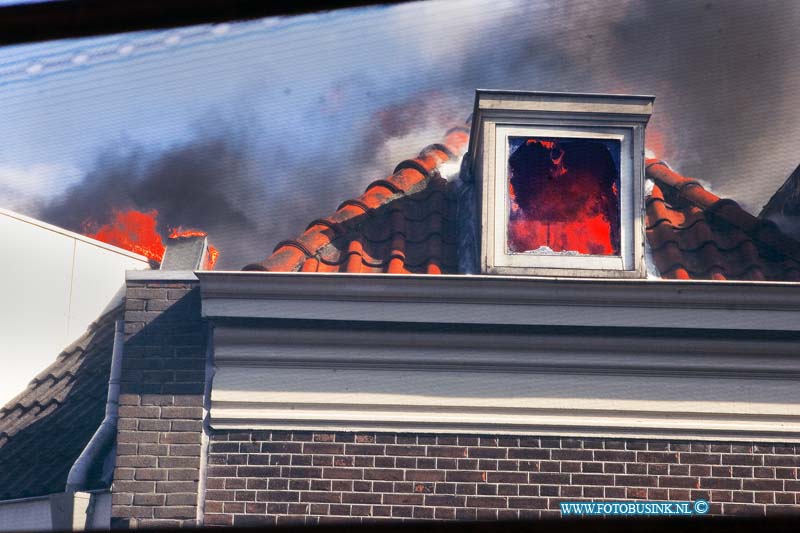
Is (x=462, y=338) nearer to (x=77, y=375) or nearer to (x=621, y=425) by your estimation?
(x=621, y=425)

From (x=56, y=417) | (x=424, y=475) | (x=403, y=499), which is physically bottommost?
(x=403, y=499)

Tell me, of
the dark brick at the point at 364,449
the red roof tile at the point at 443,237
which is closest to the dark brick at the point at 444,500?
the dark brick at the point at 364,449

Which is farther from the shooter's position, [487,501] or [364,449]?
[364,449]

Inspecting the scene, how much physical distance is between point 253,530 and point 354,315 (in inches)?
187

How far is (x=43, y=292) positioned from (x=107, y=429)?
3.48 m

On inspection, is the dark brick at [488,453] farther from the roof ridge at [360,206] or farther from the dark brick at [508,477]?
the roof ridge at [360,206]

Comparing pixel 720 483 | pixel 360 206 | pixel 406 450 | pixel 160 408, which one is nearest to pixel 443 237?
pixel 360 206

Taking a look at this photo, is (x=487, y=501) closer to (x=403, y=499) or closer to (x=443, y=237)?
(x=403, y=499)

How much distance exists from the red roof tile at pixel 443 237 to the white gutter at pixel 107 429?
3.05ft

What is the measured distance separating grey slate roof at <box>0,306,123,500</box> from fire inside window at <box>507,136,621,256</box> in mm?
3865

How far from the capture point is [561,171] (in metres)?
6.63

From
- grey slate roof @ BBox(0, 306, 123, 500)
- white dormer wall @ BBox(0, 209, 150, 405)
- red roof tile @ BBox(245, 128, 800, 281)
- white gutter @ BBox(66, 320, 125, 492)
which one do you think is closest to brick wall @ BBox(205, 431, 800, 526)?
white gutter @ BBox(66, 320, 125, 492)

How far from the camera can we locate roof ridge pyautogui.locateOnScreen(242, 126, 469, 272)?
21.6ft

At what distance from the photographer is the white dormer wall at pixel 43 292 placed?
930 centimetres
